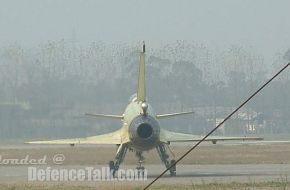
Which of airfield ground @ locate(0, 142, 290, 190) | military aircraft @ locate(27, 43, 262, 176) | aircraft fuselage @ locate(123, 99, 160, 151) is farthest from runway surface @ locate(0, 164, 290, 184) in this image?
aircraft fuselage @ locate(123, 99, 160, 151)

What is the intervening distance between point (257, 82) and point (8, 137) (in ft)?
145

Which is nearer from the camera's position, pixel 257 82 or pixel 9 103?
pixel 9 103

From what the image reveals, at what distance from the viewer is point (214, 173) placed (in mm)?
37125

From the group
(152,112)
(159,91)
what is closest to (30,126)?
(159,91)

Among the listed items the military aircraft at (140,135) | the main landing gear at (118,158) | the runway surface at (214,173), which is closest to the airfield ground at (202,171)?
the runway surface at (214,173)

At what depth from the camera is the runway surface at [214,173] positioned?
3244 cm

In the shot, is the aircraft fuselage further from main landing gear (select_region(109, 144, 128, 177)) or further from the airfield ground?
main landing gear (select_region(109, 144, 128, 177))

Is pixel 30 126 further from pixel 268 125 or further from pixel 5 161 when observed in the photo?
pixel 5 161

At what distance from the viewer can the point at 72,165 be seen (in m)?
44.4

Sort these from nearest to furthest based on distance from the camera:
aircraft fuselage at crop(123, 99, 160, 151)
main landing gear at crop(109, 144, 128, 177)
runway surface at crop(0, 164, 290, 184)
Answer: runway surface at crop(0, 164, 290, 184), aircraft fuselage at crop(123, 99, 160, 151), main landing gear at crop(109, 144, 128, 177)

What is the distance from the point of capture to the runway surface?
3244 cm

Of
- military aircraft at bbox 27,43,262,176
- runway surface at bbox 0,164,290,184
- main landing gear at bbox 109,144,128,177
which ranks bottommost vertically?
runway surface at bbox 0,164,290,184

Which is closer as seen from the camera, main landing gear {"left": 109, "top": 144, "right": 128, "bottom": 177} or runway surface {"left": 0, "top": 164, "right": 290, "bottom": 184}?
runway surface {"left": 0, "top": 164, "right": 290, "bottom": 184}

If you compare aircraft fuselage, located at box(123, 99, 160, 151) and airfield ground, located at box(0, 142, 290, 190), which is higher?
aircraft fuselage, located at box(123, 99, 160, 151)
